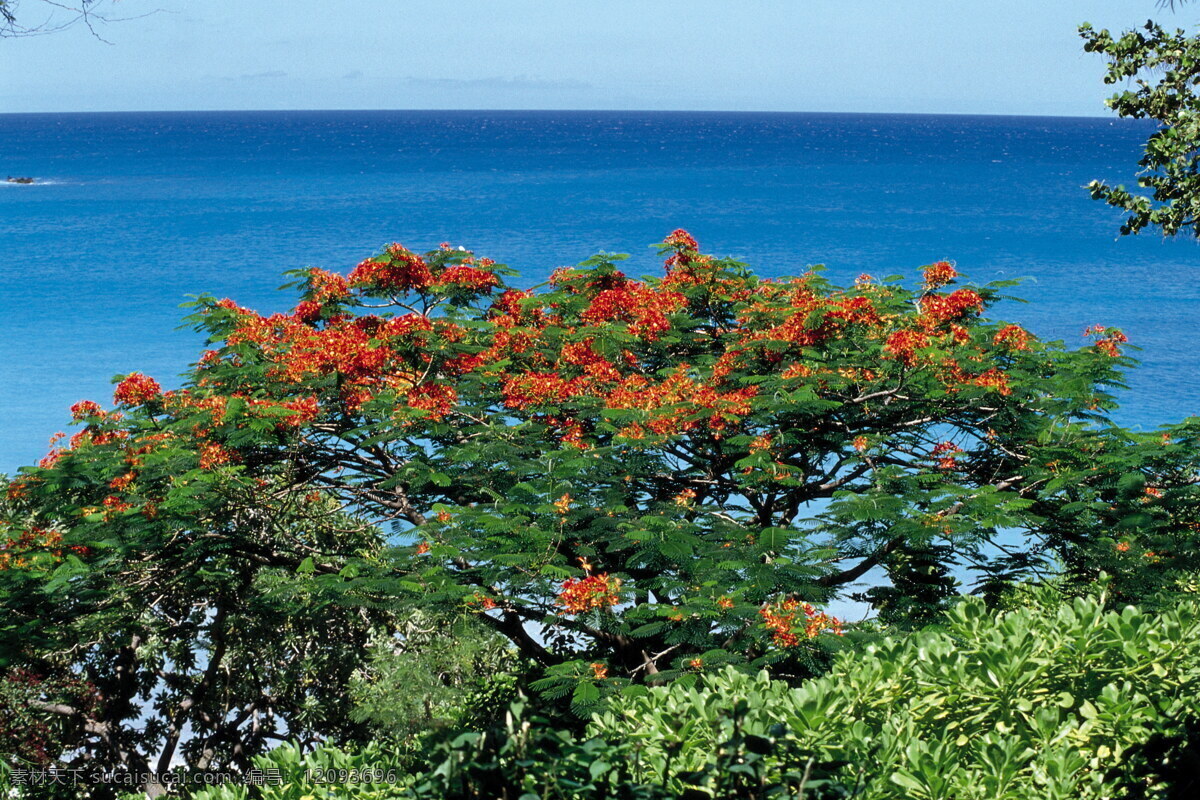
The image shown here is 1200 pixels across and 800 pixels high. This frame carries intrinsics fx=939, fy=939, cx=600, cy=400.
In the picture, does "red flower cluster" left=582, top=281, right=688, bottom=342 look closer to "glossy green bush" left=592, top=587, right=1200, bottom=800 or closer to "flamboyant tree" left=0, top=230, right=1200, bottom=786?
"flamboyant tree" left=0, top=230, right=1200, bottom=786

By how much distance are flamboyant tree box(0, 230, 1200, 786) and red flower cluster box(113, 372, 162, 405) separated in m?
0.03

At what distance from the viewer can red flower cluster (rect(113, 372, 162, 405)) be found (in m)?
9.36

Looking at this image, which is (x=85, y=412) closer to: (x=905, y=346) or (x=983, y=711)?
(x=905, y=346)

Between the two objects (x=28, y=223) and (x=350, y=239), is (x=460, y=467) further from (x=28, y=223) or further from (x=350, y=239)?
(x=28, y=223)

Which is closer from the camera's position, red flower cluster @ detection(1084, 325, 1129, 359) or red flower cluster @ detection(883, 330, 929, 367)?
red flower cluster @ detection(883, 330, 929, 367)

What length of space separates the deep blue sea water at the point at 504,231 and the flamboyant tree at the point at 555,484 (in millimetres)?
11014

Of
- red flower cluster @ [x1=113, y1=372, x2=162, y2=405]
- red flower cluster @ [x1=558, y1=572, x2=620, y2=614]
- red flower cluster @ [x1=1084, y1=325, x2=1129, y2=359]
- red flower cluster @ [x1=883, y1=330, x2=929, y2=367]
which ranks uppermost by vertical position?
red flower cluster @ [x1=883, y1=330, x2=929, y2=367]

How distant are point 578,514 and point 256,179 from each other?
83899 mm

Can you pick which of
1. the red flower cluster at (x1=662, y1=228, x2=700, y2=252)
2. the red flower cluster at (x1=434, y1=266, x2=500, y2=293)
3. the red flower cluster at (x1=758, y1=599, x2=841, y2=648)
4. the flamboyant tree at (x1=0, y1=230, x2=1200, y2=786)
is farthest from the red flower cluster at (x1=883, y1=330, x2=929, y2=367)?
the red flower cluster at (x1=434, y1=266, x2=500, y2=293)

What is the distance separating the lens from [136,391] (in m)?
9.41

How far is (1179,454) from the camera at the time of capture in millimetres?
8164

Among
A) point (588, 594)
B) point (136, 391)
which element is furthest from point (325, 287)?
point (588, 594)

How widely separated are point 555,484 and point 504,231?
163ft

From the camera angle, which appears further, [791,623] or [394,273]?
[394,273]
